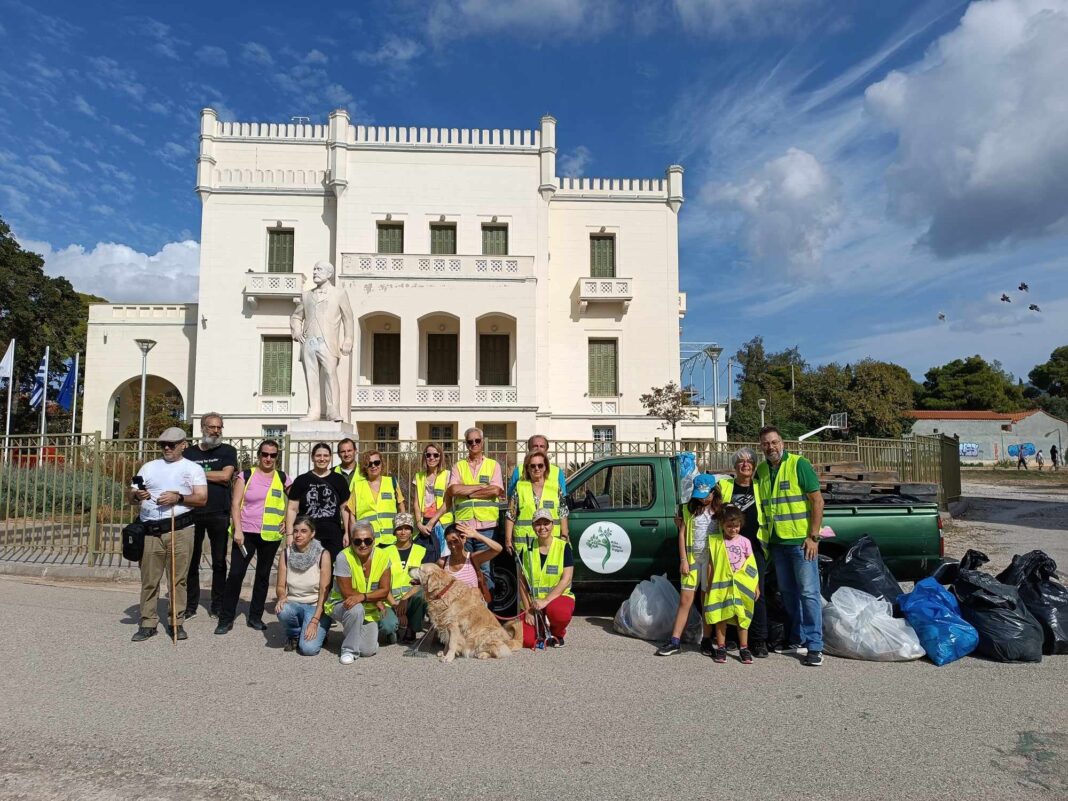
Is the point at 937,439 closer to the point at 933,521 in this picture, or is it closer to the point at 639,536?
the point at 933,521

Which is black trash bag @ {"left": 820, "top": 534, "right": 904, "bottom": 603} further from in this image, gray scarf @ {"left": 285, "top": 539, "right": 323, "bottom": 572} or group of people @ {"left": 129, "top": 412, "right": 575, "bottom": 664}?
gray scarf @ {"left": 285, "top": 539, "right": 323, "bottom": 572}

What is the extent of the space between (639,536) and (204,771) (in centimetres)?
443

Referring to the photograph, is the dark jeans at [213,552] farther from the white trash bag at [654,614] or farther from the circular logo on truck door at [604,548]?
the white trash bag at [654,614]

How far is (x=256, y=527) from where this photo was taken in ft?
20.4

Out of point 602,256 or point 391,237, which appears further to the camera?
point 602,256

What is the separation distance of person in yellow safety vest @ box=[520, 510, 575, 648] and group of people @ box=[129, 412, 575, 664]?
0.01 metres

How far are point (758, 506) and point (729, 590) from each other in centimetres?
77

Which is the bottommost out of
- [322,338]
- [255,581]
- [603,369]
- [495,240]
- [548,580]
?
[255,581]

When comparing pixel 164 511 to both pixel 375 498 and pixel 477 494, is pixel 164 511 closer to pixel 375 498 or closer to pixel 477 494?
pixel 375 498

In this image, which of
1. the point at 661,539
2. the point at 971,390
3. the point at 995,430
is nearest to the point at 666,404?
the point at 661,539

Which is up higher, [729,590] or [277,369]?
[277,369]

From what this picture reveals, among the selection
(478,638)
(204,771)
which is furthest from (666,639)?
(204,771)

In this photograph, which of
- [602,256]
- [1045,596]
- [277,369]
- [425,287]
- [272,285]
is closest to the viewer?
[1045,596]

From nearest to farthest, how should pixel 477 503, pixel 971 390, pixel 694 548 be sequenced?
pixel 694 548 < pixel 477 503 < pixel 971 390
